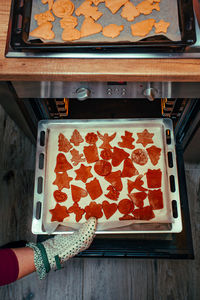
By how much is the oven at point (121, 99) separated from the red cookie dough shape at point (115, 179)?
0.25m

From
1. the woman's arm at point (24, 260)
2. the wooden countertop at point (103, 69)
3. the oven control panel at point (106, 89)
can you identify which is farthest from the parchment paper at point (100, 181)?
the wooden countertop at point (103, 69)

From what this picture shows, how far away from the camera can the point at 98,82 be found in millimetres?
967

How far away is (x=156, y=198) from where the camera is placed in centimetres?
124

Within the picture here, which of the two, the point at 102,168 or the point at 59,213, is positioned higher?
the point at 102,168

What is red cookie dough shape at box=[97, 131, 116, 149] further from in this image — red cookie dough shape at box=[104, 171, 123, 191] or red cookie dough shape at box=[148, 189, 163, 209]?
red cookie dough shape at box=[148, 189, 163, 209]

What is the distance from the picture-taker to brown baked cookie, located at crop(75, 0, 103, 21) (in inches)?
36.1

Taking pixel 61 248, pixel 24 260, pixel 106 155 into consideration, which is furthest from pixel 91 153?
pixel 24 260

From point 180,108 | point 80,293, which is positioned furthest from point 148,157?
point 80,293

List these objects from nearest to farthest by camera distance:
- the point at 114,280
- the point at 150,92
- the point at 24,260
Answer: the point at 150,92 < the point at 24,260 < the point at 114,280

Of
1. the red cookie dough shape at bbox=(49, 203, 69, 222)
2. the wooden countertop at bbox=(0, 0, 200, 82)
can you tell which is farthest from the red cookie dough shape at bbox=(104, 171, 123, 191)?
the wooden countertop at bbox=(0, 0, 200, 82)

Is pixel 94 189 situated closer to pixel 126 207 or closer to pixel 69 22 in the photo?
pixel 126 207

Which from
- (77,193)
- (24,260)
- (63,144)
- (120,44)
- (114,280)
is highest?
(120,44)

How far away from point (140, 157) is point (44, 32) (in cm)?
64

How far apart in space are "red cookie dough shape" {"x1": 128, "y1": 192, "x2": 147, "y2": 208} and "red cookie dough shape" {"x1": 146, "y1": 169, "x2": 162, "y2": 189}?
0.15 ft
